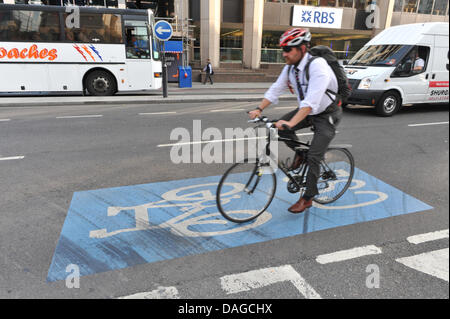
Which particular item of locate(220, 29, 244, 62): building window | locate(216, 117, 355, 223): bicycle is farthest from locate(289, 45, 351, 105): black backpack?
locate(220, 29, 244, 62): building window

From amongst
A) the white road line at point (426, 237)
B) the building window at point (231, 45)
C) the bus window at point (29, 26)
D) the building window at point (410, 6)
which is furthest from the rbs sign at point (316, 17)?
the white road line at point (426, 237)

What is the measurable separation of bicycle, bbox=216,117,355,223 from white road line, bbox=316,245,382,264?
3.12ft

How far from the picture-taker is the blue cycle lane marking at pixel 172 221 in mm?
2855

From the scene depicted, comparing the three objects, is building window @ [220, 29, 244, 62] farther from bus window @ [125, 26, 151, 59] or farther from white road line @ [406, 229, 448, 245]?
white road line @ [406, 229, 448, 245]

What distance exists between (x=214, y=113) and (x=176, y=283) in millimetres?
8082

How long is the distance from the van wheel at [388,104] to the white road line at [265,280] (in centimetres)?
858

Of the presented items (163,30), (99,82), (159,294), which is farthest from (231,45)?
(159,294)

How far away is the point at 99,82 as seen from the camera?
1302 centimetres

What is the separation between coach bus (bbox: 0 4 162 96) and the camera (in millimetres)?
11992

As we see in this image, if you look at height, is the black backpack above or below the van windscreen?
below

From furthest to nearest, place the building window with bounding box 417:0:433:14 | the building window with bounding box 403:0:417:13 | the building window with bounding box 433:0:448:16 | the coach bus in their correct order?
the building window with bounding box 433:0:448:16, the building window with bounding box 417:0:433:14, the building window with bounding box 403:0:417:13, the coach bus

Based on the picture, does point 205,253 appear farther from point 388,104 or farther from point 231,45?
point 231,45
